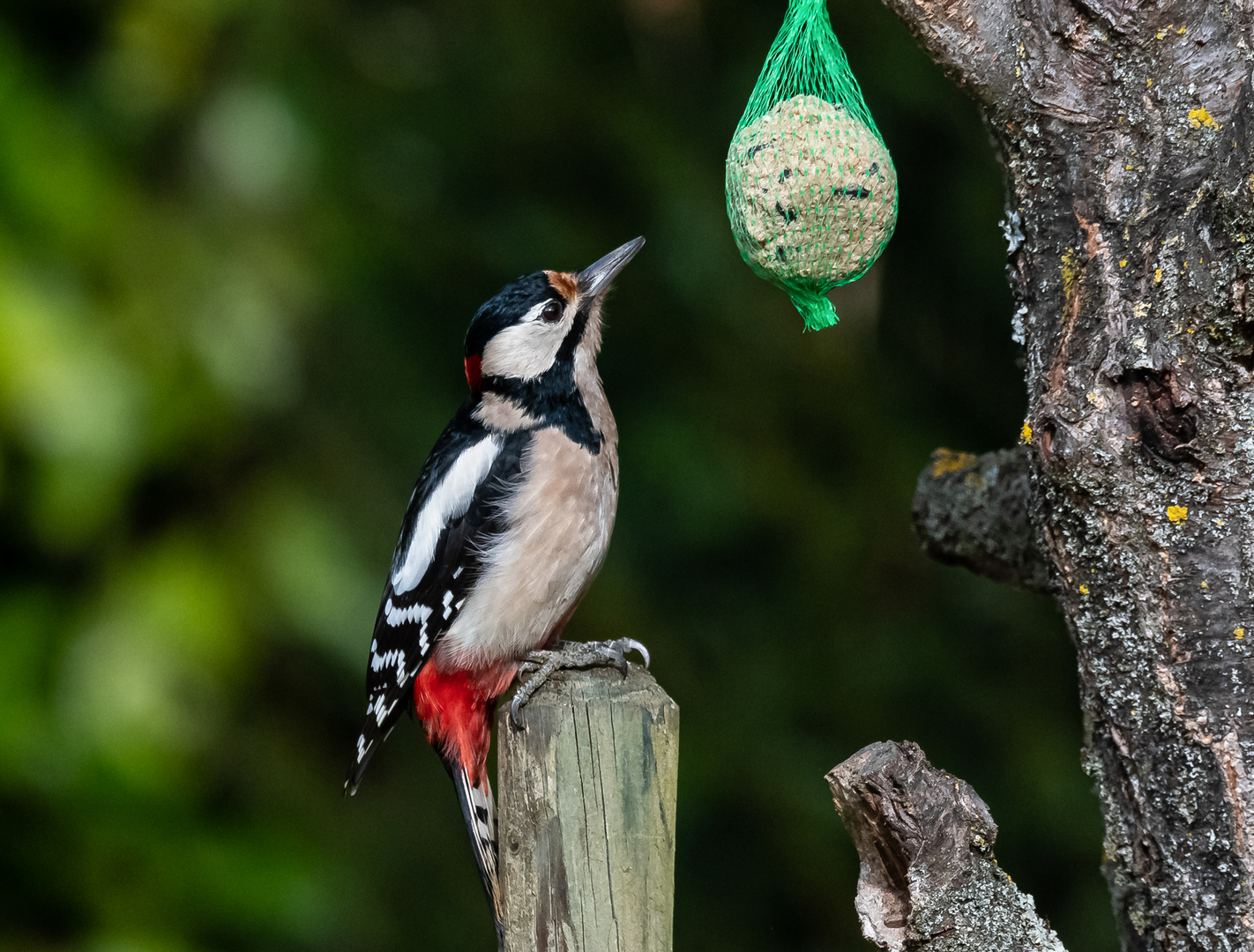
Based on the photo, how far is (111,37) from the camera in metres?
2.83

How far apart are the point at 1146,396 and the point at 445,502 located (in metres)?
1.37

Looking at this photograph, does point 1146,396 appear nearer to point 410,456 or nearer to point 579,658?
point 579,658

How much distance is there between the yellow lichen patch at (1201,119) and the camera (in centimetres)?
148

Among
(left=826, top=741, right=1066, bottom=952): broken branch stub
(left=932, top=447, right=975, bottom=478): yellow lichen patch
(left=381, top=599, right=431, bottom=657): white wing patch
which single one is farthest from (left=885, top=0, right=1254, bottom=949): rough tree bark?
(left=381, top=599, right=431, bottom=657): white wing patch

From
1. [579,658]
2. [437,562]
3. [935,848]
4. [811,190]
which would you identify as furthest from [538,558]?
[935,848]

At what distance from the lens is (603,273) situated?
8.23ft

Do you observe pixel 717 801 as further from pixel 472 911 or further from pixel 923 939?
pixel 923 939

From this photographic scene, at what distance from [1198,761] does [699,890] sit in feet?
7.16

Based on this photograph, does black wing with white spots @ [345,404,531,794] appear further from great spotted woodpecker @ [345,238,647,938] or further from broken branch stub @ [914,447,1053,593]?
broken branch stub @ [914,447,1053,593]

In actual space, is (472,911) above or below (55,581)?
below

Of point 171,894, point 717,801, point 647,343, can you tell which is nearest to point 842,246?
point 647,343

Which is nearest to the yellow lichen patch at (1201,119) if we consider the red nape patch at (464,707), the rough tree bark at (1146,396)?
the rough tree bark at (1146,396)

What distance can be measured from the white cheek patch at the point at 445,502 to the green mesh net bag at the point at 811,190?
0.75 meters

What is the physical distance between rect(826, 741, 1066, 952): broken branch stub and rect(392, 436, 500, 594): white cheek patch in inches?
48.9
